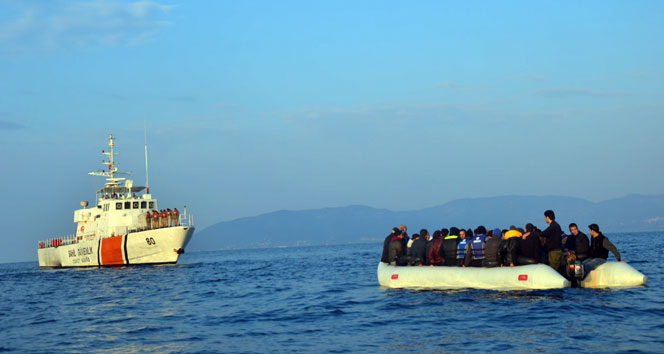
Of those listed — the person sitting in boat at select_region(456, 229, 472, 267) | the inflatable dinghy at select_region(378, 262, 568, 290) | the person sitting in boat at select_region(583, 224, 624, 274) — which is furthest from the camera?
the person sitting in boat at select_region(456, 229, 472, 267)

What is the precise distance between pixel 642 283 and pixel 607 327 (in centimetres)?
622

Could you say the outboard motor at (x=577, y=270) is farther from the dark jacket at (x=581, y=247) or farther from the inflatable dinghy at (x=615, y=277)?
the dark jacket at (x=581, y=247)

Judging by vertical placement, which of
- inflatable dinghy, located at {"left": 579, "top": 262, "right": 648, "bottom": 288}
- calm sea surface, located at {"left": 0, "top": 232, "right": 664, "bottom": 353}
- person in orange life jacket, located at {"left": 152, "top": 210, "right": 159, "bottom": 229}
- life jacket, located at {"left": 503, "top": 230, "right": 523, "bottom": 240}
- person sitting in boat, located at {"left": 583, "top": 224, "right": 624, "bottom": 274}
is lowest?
calm sea surface, located at {"left": 0, "top": 232, "right": 664, "bottom": 353}

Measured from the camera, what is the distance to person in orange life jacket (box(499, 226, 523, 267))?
20734 mm

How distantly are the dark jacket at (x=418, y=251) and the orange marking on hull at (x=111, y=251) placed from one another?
100 ft

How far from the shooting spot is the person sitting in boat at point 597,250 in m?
20.4

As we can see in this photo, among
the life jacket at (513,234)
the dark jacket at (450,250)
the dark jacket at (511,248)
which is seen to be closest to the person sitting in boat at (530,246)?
the dark jacket at (511,248)

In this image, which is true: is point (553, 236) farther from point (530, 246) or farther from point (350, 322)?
point (350, 322)

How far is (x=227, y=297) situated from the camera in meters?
25.0

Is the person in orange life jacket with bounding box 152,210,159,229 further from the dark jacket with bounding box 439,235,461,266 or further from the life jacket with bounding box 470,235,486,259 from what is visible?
the life jacket with bounding box 470,235,486,259

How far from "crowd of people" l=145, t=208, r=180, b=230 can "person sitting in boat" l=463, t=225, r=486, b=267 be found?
30672 mm

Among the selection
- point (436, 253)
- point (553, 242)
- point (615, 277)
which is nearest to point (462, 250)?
point (436, 253)

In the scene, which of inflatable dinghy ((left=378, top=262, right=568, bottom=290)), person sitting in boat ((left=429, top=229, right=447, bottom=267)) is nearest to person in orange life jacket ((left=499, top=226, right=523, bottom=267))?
inflatable dinghy ((left=378, top=262, right=568, bottom=290))

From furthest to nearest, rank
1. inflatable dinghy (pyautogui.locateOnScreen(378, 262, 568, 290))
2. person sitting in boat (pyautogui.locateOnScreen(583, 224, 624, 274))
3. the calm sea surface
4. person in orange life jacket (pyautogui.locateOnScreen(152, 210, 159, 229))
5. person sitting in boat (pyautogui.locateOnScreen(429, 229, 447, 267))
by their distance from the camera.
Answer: person in orange life jacket (pyautogui.locateOnScreen(152, 210, 159, 229)) → person sitting in boat (pyautogui.locateOnScreen(429, 229, 447, 267)) → person sitting in boat (pyautogui.locateOnScreen(583, 224, 624, 274)) → inflatable dinghy (pyautogui.locateOnScreen(378, 262, 568, 290)) → the calm sea surface
